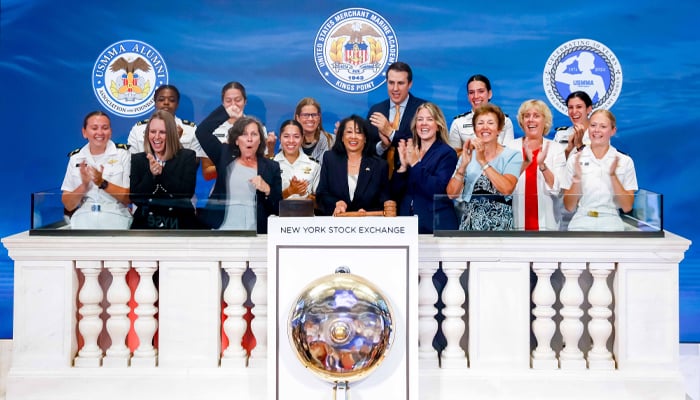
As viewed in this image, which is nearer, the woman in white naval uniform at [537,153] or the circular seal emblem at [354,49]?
the woman in white naval uniform at [537,153]

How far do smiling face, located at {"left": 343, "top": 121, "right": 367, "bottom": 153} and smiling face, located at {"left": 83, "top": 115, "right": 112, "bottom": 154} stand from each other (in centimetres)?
192

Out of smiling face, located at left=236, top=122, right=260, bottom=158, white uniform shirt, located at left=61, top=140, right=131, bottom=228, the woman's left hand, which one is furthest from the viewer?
white uniform shirt, located at left=61, top=140, right=131, bottom=228

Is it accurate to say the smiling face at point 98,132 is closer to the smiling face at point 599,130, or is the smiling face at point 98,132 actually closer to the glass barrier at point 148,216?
the glass barrier at point 148,216

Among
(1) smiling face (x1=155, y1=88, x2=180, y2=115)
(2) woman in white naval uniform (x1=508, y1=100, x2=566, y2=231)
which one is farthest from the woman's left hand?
(2) woman in white naval uniform (x1=508, y1=100, x2=566, y2=231)

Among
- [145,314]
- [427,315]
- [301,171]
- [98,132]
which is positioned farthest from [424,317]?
[98,132]

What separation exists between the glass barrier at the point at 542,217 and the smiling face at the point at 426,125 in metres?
2.22

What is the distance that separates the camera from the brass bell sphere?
3.38 metres

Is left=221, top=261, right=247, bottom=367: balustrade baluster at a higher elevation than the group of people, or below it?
below

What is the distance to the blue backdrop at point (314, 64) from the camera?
645 cm

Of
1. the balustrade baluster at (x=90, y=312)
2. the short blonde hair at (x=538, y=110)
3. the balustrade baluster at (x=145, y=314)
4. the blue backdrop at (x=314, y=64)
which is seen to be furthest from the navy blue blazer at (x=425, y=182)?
the balustrade baluster at (x=90, y=312)

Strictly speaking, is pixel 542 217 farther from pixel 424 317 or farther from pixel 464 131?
pixel 464 131

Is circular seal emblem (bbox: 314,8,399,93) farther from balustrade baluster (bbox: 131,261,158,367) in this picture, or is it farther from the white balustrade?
balustrade baluster (bbox: 131,261,158,367)

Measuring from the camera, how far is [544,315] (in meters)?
3.94

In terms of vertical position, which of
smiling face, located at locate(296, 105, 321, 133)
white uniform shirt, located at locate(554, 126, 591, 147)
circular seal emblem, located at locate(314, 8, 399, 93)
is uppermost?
circular seal emblem, located at locate(314, 8, 399, 93)
